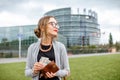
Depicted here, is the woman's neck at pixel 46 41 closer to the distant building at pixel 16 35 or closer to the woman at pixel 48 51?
the woman at pixel 48 51

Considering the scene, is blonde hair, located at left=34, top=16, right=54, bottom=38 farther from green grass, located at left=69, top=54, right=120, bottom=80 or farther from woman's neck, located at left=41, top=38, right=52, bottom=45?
green grass, located at left=69, top=54, right=120, bottom=80

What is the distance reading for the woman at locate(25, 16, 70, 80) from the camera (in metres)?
3.33

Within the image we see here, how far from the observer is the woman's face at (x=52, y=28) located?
3.40 m

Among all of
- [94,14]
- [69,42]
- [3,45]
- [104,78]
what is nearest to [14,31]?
[3,45]

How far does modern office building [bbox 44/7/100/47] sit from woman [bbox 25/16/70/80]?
73.3 m

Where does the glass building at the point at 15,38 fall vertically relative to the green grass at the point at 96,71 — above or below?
above

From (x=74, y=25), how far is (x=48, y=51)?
260 ft

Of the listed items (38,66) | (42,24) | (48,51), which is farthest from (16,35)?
(38,66)

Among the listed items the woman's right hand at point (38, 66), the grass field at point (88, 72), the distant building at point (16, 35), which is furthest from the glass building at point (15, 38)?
the woman's right hand at point (38, 66)

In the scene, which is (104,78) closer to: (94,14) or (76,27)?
(76,27)

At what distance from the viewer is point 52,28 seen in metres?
3.43

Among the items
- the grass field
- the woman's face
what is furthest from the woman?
the grass field

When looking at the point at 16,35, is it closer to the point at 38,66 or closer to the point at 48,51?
the point at 48,51

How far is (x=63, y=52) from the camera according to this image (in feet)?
11.1
